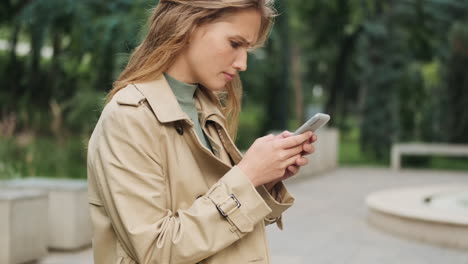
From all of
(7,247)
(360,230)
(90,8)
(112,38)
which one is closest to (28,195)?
(7,247)

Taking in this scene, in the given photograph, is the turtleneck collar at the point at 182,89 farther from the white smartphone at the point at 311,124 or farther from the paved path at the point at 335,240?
the paved path at the point at 335,240

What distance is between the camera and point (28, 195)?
5797mm

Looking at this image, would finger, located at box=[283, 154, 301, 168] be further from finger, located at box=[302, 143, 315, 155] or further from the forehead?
the forehead

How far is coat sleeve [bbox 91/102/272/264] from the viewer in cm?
152

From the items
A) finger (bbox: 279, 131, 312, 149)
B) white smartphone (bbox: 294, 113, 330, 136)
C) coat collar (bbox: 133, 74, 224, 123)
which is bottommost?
finger (bbox: 279, 131, 312, 149)

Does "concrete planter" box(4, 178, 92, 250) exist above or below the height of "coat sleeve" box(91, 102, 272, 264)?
below

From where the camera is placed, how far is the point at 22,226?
224 inches

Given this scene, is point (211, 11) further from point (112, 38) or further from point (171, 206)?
point (112, 38)

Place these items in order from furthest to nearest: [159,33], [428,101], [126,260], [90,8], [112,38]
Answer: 1. [428,101]
2. [90,8]
3. [112,38]
4. [159,33]
5. [126,260]

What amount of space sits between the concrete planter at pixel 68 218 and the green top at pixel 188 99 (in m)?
4.91

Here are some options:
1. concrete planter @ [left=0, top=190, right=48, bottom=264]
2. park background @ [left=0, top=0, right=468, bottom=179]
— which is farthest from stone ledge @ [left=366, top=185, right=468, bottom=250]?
park background @ [left=0, top=0, right=468, bottom=179]

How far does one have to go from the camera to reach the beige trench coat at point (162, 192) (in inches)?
59.9

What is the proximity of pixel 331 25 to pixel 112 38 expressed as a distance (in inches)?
421

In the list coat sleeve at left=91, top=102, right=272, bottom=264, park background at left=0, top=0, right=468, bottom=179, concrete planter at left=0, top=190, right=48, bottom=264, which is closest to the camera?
coat sleeve at left=91, top=102, right=272, bottom=264
